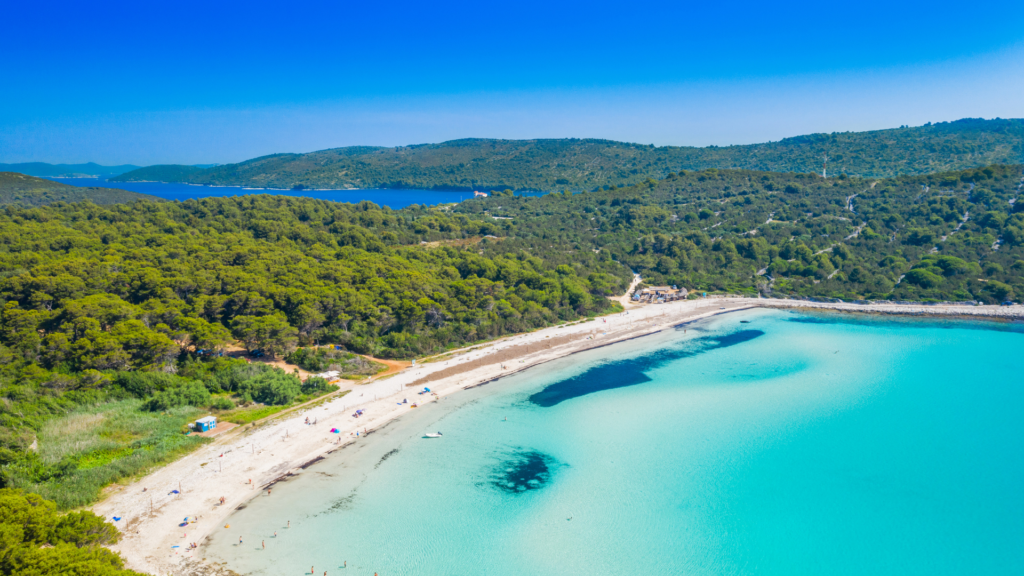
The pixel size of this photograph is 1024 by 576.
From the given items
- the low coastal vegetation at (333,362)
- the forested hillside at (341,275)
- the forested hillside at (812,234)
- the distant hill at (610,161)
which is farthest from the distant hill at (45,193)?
the distant hill at (610,161)

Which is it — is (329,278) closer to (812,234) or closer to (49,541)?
(49,541)

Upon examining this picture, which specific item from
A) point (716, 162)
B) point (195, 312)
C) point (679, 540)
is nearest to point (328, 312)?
point (195, 312)

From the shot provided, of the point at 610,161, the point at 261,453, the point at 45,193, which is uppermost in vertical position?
the point at 610,161

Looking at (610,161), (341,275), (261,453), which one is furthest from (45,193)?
(610,161)

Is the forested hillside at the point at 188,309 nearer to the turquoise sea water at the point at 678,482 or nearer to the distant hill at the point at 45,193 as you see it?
the turquoise sea water at the point at 678,482

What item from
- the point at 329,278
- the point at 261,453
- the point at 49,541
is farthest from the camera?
the point at 329,278

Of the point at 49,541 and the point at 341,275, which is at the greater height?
the point at 341,275
